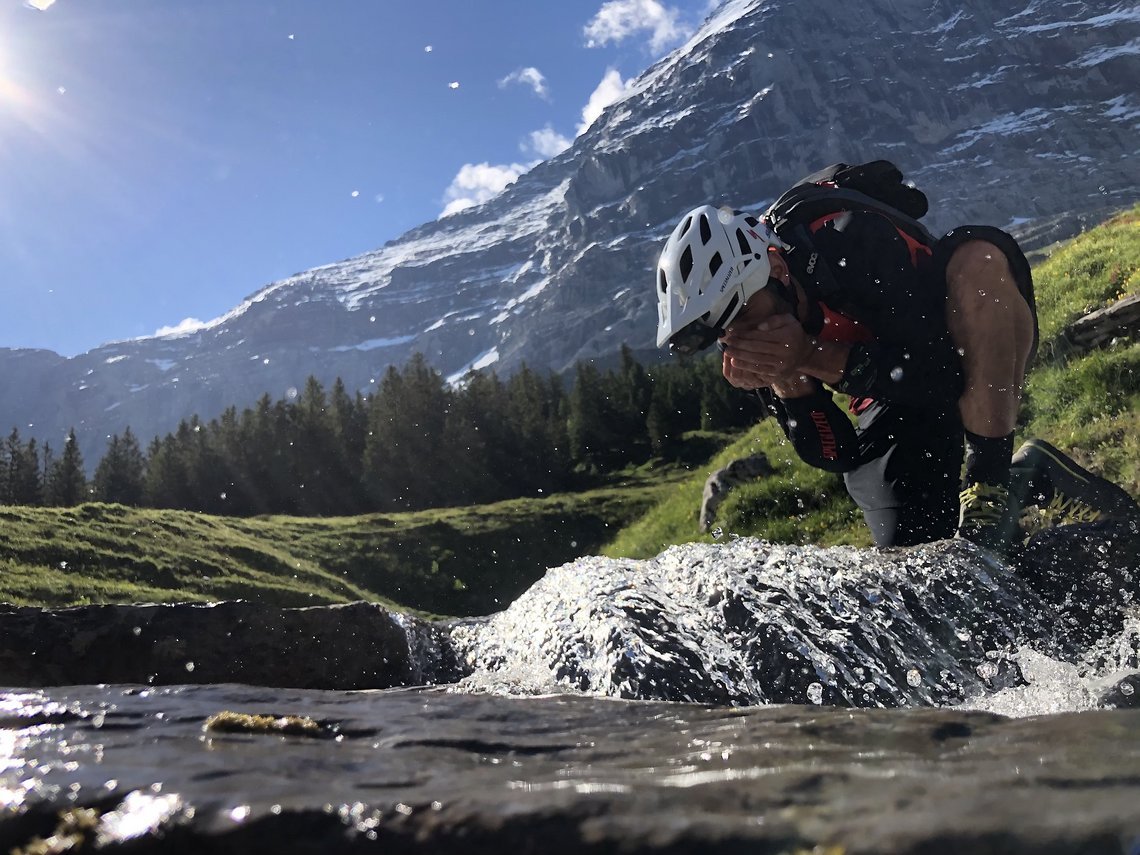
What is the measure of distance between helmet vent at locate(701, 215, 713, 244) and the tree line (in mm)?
54887

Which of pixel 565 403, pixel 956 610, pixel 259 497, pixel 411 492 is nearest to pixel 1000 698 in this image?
pixel 956 610

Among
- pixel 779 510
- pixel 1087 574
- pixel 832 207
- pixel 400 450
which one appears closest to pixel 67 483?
pixel 400 450

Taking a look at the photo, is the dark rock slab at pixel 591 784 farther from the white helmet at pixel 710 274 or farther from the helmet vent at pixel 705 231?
the helmet vent at pixel 705 231

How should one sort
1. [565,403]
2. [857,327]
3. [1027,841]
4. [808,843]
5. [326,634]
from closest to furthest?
[1027,841], [808,843], [326,634], [857,327], [565,403]

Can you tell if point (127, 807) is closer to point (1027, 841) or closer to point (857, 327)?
point (1027, 841)

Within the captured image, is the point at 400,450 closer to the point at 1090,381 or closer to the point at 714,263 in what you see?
the point at 1090,381

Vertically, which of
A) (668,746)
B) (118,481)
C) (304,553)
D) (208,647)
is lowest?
(304,553)

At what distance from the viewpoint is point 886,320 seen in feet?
19.6

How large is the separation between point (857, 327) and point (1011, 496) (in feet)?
6.15

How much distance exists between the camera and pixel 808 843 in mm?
1097

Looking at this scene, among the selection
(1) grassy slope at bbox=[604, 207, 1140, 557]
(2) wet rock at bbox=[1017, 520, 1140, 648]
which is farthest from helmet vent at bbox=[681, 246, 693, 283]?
(1) grassy slope at bbox=[604, 207, 1140, 557]

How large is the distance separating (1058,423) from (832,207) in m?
5.70

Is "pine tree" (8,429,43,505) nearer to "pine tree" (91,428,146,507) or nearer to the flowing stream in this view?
"pine tree" (91,428,146,507)

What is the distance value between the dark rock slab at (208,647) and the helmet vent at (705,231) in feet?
12.9
